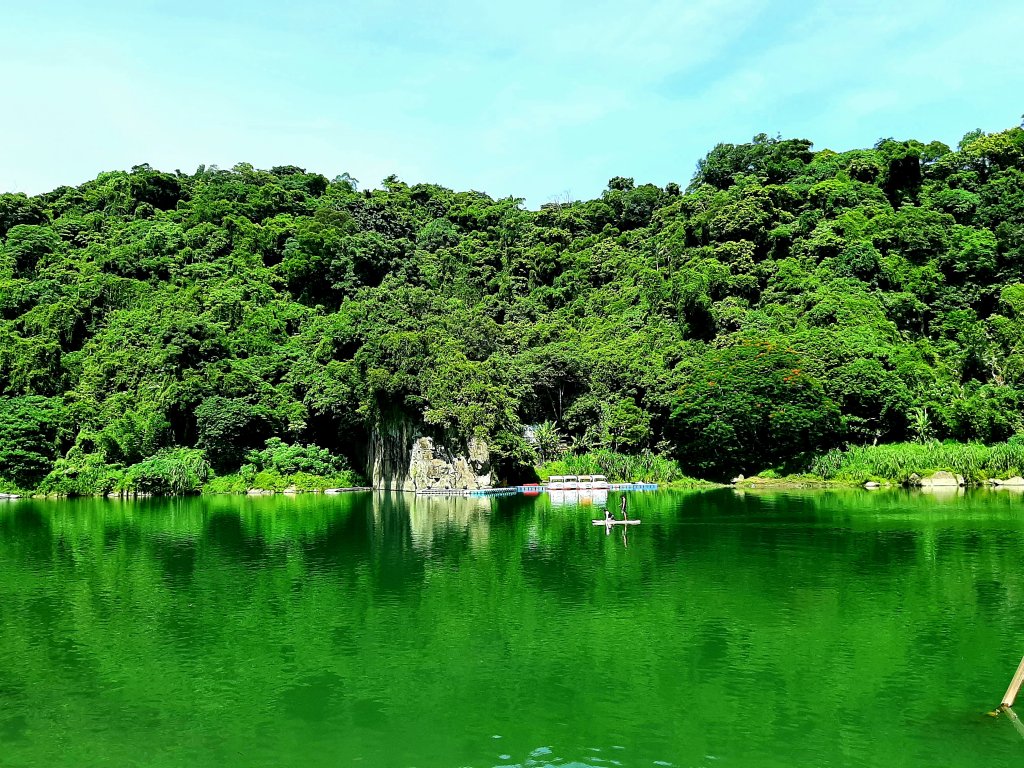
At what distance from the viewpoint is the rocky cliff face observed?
5416 centimetres

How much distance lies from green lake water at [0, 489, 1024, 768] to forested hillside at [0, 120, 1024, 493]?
26873 millimetres

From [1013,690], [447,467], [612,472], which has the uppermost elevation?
[447,467]

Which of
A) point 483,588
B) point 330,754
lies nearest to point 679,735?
point 330,754

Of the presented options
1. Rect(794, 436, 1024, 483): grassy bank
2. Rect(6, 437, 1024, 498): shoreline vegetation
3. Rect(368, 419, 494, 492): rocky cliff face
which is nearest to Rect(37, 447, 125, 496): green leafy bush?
Rect(6, 437, 1024, 498): shoreline vegetation

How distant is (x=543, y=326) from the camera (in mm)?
65875

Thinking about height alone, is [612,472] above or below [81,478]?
below

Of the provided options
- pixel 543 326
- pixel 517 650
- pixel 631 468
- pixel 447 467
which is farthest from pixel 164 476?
pixel 517 650

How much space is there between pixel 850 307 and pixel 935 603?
44051 millimetres

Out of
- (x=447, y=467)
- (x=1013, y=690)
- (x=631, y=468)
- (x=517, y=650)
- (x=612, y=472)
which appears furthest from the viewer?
(x=612, y=472)

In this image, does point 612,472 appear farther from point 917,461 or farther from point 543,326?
point 917,461

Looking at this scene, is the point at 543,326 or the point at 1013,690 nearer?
the point at 1013,690

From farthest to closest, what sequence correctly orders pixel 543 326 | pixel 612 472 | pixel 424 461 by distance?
pixel 543 326, pixel 612 472, pixel 424 461

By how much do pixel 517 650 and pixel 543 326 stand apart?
5296 centimetres

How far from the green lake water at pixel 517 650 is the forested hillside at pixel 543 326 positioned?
2687cm
